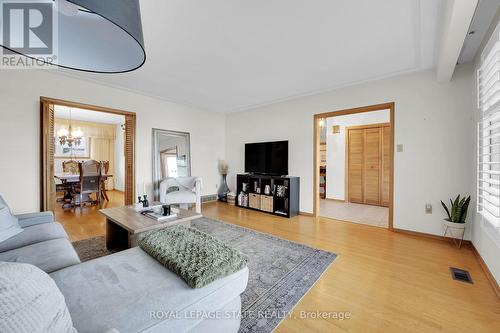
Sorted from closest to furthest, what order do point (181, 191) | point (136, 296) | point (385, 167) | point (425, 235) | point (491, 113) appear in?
point (136, 296), point (491, 113), point (425, 235), point (181, 191), point (385, 167)

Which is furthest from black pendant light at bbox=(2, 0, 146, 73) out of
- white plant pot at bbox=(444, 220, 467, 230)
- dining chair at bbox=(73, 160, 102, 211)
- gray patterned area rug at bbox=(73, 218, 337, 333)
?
dining chair at bbox=(73, 160, 102, 211)

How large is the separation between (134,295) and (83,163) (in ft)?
15.8

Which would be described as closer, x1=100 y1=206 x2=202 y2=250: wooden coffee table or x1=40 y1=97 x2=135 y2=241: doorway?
x1=100 y1=206 x2=202 y2=250: wooden coffee table

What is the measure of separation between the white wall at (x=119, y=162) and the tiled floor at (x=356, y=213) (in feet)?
21.2

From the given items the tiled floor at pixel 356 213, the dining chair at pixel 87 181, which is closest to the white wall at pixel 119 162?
the dining chair at pixel 87 181

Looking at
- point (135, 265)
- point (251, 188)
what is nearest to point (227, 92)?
point (251, 188)

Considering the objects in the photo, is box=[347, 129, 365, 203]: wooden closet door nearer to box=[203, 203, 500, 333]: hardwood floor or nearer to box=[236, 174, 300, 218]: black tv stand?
box=[236, 174, 300, 218]: black tv stand

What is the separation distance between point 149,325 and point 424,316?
1798mm

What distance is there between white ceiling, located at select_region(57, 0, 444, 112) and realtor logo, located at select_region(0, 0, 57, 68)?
3.26 feet

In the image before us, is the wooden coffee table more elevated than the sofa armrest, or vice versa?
the sofa armrest

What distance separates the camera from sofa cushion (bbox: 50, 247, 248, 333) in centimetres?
82

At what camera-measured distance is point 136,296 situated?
94cm

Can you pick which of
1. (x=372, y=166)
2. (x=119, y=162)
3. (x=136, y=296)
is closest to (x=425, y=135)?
(x=372, y=166)

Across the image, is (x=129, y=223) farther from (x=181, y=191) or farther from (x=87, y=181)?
(x=87, y=181)
